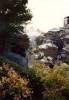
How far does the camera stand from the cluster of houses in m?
43.1

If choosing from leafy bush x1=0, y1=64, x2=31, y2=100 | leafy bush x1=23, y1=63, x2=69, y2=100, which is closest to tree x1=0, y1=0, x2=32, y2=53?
leafy bush x1=23, y1=63, x2=69, y2=100

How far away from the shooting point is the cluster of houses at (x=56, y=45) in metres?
43.1

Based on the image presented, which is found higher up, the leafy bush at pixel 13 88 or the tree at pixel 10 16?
the tree at pixel 10 16

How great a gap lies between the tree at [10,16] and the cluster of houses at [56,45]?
12128 mm

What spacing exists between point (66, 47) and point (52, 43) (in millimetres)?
2458

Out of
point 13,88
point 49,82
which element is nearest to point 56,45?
point 49,82

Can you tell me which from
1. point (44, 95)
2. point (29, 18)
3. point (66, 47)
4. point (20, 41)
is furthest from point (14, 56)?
point (66, 47)

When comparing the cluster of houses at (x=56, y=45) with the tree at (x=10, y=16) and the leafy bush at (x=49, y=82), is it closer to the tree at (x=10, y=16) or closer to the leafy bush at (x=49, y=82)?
the tree at (x=10, y=16)

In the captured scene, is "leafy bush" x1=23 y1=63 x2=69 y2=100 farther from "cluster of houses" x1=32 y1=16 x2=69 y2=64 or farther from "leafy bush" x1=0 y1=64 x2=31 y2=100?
"cluster of houses" x1=32 y1=16 x2=69 y2=64

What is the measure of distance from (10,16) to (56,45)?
20496 mm

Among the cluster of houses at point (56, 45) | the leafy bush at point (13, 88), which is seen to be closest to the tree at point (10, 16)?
the leafy bush at point (13, 88)

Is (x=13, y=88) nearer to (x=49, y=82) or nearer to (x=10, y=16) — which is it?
(x=49, y=82)

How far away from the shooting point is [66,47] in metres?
44.9

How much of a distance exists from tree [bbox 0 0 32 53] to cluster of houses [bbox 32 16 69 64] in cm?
1213
